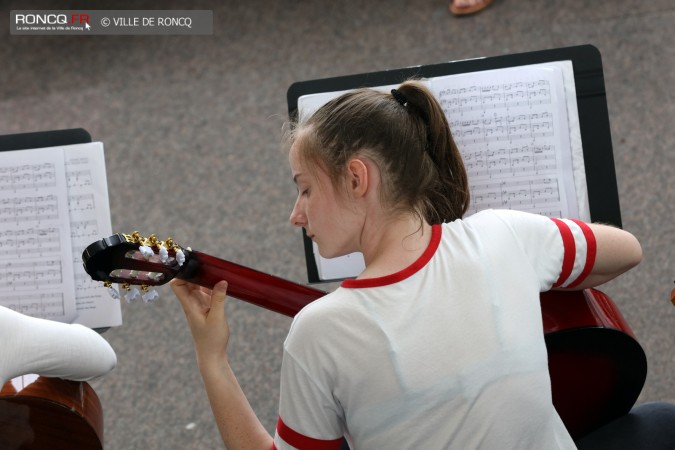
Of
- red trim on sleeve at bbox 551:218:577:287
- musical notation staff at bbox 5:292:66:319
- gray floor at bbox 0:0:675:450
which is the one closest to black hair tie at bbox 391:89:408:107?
red trim on sleeve at bbox 551:218:577:287

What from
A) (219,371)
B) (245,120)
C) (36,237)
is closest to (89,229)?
(36,237)

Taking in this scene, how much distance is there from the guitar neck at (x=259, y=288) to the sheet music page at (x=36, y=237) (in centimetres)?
33

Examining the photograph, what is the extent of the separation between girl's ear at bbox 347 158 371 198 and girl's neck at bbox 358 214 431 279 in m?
0.04

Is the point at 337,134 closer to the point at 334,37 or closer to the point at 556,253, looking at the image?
the point at 556,253

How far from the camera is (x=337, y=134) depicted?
97 cm

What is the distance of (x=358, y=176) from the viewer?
3.12 ft

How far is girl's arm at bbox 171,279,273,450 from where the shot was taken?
104cm

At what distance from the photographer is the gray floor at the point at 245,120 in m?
1.91

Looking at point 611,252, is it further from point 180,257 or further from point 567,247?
point 180,257

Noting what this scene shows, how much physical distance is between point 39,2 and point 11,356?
1742 mm

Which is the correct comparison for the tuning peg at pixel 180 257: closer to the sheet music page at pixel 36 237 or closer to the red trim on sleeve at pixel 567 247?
the sheet music page at pixel 36 237

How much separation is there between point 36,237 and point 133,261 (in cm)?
40

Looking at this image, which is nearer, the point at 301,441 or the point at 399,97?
the point at 301,441

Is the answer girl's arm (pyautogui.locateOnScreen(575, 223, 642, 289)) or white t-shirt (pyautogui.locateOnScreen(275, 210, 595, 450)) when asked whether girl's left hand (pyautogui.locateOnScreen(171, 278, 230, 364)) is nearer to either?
white t-shirt (pyautogui.locateOnScreen(275, 210, 595, 450))
